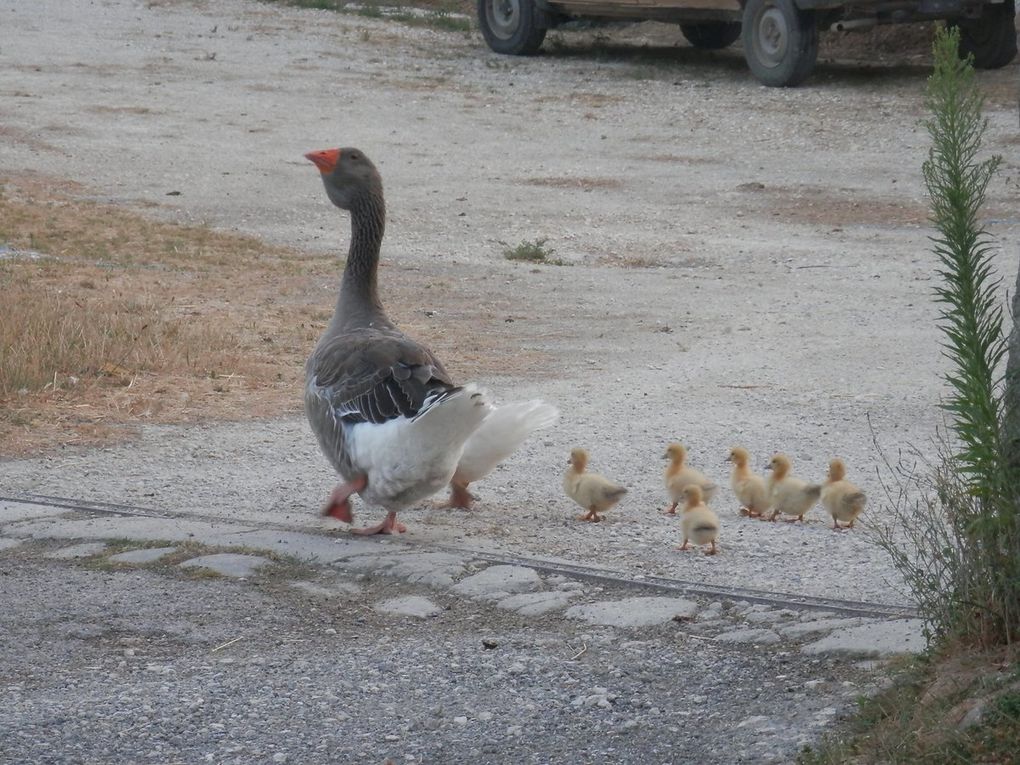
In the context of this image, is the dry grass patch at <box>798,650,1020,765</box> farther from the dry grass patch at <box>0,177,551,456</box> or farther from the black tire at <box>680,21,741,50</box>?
the black tire at <box>680,21,741,50</box>

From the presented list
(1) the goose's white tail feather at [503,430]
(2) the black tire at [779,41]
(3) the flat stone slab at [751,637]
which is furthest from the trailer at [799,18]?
(3) the flat stone slab at [751,637]

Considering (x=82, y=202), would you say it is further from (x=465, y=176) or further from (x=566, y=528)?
(x=566, y=528)

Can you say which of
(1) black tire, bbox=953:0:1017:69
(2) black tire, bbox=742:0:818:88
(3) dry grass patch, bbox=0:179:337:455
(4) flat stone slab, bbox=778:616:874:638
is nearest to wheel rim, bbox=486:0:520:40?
(2) black tire, bbox=742:0:818:88

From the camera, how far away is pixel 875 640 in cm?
505

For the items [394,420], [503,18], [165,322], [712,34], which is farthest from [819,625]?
[712,34]

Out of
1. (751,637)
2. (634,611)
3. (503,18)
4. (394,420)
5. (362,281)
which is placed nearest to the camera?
(751,637)

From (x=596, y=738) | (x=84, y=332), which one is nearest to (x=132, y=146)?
(x=84, y=332)

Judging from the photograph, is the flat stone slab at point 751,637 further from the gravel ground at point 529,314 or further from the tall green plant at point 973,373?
the tall green plant at point 973,373

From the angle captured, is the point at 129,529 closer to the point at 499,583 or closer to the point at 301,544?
the point at 301,544

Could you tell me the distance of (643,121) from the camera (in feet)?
70.0

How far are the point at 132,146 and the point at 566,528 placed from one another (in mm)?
13527

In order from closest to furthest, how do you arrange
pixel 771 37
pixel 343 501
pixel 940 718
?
pixel 940 718, pixel 343 501, pixel 771 37

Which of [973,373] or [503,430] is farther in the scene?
[503,430]

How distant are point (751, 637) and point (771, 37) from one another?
18679 millimetres
